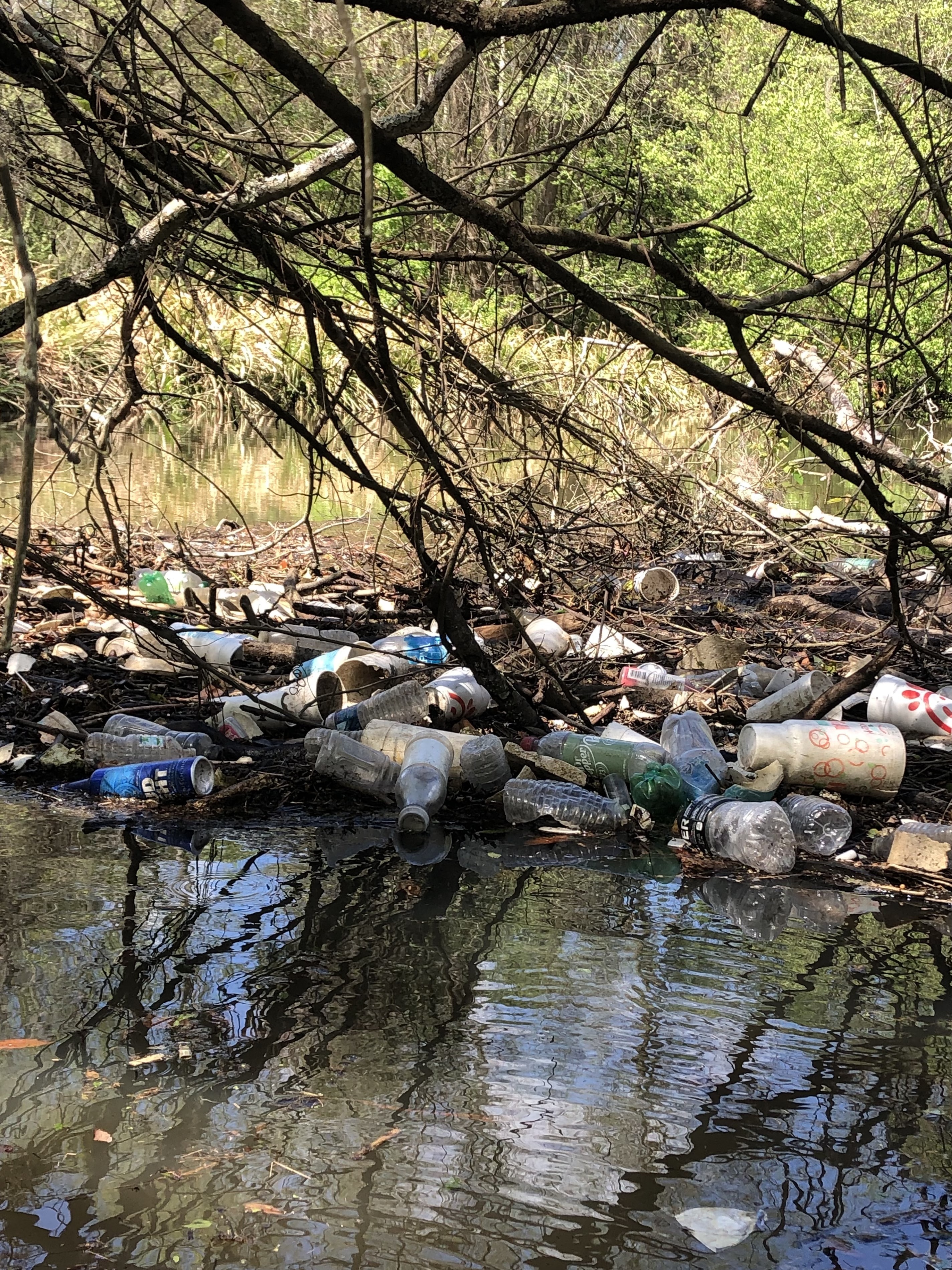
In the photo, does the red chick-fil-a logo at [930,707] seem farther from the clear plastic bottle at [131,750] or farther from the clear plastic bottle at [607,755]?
the clear plastic bottle at [131,750]

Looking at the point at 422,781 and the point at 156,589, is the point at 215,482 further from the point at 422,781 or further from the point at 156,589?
the point at 422,781

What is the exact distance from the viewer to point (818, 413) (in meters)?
7.21

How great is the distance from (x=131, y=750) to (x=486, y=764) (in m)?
1.07

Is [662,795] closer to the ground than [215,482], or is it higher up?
closer to the ground

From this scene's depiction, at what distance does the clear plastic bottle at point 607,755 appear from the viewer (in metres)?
3.30

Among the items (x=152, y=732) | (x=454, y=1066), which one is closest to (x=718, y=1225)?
(x=454, y=1066)

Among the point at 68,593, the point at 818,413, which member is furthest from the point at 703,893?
the point at 818,413

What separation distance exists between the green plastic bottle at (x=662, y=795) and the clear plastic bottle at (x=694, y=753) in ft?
0.09

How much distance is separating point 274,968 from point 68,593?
145 inches

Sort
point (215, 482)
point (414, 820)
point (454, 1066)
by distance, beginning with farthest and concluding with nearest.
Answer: point (215, 482), point (414, 820), point (454, 1066)

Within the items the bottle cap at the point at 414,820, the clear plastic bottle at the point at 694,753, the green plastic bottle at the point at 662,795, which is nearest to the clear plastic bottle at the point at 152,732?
the bottle cap at the point at 414,820

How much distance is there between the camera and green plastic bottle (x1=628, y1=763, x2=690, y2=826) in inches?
124

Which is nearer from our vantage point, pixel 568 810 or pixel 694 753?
pixel 568 810

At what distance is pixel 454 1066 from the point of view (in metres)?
1.88
